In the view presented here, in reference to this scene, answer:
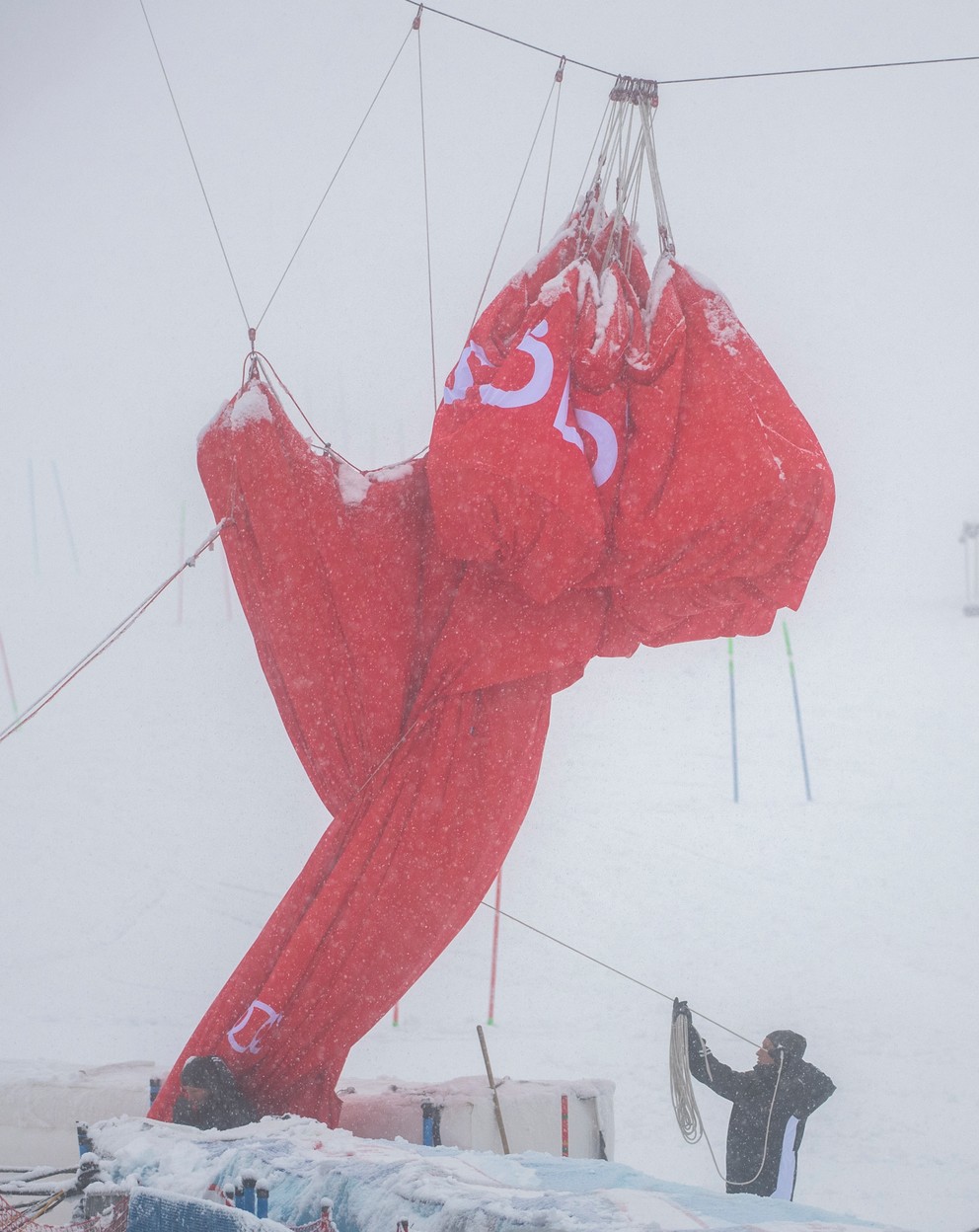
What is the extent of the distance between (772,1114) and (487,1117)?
2.80 feet

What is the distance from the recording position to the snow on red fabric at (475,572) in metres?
2.70

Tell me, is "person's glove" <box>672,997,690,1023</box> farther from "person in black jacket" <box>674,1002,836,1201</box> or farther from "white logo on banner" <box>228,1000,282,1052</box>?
"white logo on banner" <box>228,1000,282,1052</box>

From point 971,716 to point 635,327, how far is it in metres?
8.40

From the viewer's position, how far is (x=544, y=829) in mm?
8094

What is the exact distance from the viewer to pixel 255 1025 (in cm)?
273

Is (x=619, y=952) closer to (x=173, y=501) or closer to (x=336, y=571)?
(x=336, y=571)

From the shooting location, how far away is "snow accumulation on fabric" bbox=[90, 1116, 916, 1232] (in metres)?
1.84

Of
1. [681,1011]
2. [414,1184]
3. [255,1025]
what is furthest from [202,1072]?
[681,1011]

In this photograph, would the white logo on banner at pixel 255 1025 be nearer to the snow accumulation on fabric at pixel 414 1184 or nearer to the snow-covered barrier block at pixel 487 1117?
the snow accumulation on fabric at pixel 414 1184

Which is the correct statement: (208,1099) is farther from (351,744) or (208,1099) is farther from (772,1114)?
(772,1114)

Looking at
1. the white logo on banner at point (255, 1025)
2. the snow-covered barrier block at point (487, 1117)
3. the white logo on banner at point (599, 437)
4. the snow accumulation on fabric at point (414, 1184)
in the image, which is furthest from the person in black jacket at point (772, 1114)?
the white logo on banner at point (599, 437)

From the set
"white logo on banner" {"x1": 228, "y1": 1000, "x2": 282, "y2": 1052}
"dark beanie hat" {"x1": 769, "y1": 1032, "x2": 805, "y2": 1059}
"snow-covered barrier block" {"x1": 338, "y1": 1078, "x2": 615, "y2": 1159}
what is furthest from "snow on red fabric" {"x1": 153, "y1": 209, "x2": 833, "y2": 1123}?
"dark beanie hat" {"x1": 769, "y1": 1032, "x2": 805, "y2": 1059}

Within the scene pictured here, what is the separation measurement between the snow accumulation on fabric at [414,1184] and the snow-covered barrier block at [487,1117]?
0.73 meters

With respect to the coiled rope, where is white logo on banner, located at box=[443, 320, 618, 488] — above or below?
above
